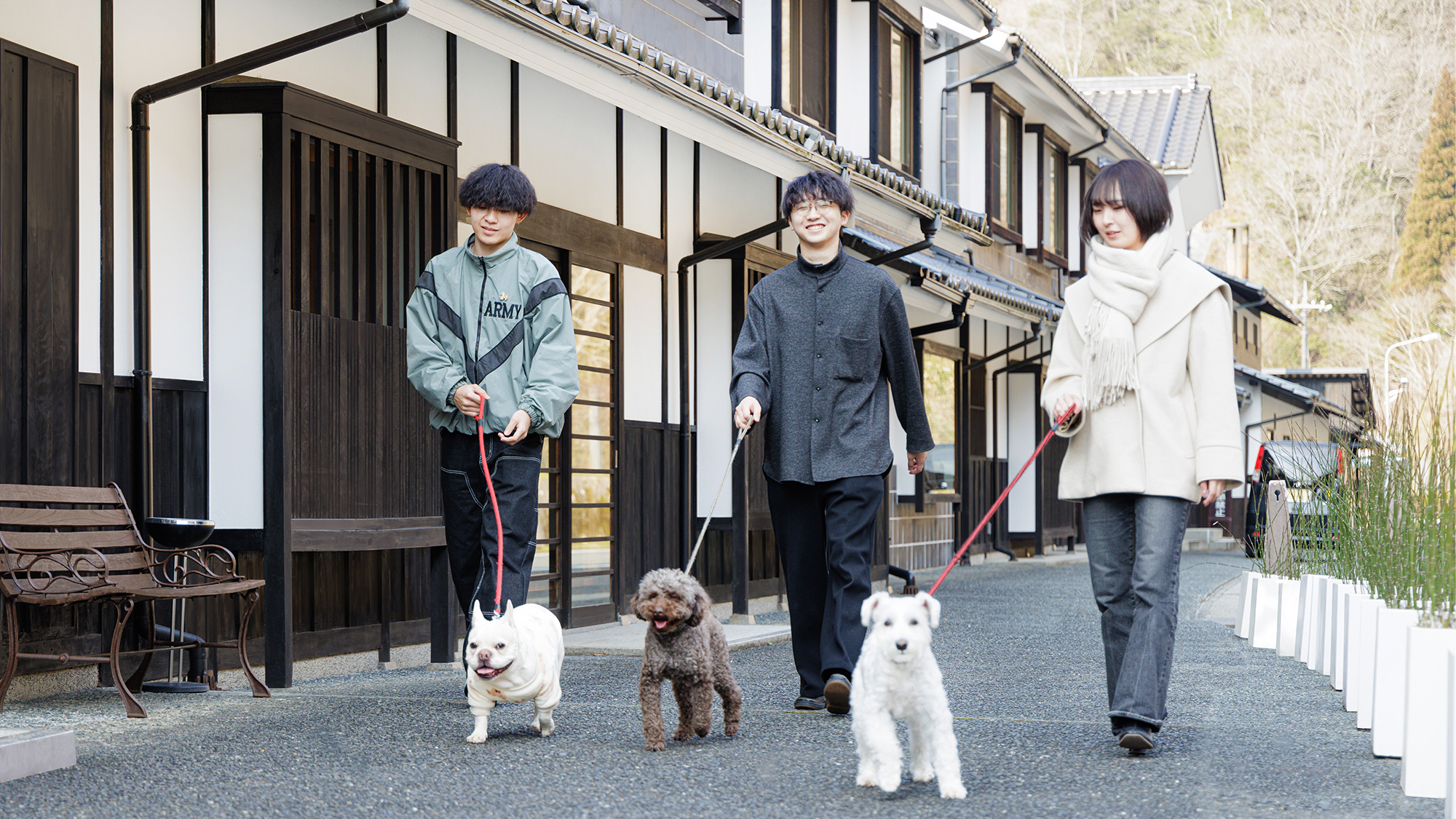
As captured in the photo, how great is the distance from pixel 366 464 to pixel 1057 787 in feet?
11.9

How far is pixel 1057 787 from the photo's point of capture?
398 cm

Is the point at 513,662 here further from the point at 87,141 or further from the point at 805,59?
the point at 805,59

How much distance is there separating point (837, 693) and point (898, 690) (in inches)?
54.4

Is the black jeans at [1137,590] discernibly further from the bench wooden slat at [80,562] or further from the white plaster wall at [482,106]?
the white plaster wall at [482,106]

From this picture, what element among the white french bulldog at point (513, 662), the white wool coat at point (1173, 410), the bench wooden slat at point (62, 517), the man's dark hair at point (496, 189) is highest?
the man's dark hair at point (496, 189)

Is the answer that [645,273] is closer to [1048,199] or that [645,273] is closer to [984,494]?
[984,494]

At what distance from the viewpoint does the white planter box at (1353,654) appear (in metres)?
5.34

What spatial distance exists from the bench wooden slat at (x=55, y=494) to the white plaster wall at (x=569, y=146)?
3329 millimetres

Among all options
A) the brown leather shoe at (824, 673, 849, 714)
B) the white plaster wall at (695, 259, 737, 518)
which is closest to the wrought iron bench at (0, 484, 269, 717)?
the brown leather shoe at (824, 673, 849, 714)

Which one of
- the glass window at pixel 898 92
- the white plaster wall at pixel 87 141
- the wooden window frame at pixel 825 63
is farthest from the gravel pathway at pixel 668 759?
the glass window at pixel 898 92

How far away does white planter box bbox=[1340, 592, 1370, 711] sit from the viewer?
17.5 feet

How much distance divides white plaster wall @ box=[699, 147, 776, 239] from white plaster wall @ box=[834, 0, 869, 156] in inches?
129

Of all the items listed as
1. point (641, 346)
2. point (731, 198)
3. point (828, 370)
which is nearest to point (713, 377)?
point (641, 346)

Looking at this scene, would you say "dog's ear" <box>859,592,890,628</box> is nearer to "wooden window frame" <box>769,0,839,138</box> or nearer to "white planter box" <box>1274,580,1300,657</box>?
"white planter box" <box>1274,580,1300,657</box>
